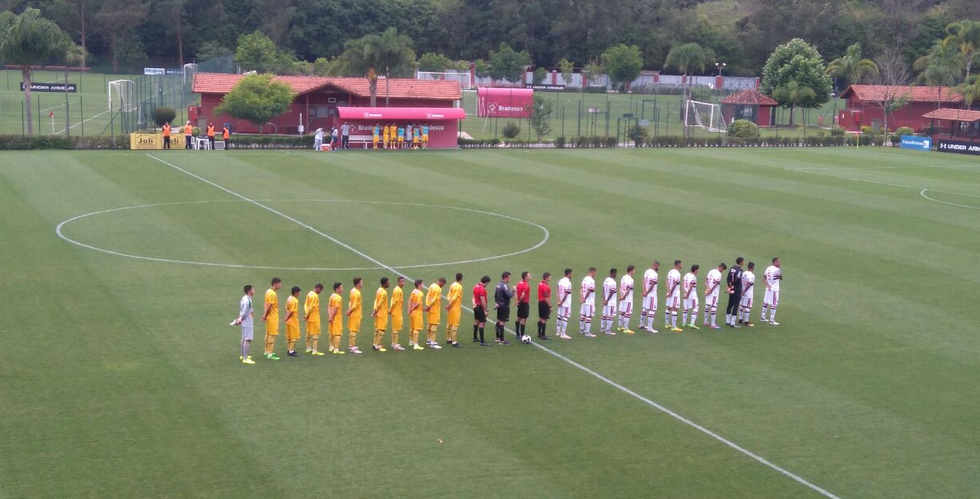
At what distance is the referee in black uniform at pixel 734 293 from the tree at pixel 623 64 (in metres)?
102

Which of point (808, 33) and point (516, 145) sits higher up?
point (808, 33)

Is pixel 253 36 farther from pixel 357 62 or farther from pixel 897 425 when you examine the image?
pixel 897 425

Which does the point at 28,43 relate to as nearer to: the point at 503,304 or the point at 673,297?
the point at 503,304

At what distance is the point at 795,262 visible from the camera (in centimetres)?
3053

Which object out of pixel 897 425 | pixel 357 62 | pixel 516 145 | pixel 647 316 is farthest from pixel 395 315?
pixel 357 62

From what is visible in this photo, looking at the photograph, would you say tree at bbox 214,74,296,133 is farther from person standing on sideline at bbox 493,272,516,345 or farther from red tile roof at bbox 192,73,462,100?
person standing on sideline at bbox 493,272,516,345

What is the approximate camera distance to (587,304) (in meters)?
22.2

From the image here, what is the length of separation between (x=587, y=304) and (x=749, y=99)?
239ft

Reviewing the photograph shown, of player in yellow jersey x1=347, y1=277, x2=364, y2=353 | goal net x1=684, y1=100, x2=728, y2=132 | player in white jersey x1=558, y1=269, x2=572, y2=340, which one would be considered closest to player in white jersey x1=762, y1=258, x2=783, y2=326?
player in white jersey x1=558, y1=269, x2=572, y2=340

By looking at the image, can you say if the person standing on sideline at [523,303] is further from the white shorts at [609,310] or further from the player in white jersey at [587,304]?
the white shorts at [609,310]

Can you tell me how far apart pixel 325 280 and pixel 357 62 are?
45.0 m

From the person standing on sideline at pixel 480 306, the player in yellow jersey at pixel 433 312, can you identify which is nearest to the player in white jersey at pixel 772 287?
the person standing on sideline at pixel 480 306

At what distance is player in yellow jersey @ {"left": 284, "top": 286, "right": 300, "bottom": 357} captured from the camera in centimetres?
1983

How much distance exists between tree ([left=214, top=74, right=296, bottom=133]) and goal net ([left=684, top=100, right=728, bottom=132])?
35488 millimetres
